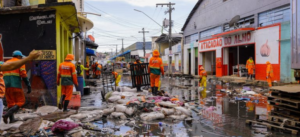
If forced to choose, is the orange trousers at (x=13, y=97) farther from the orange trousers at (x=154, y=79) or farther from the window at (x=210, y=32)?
the window at (x=210, y=32)

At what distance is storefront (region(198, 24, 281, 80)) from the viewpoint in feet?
53.1

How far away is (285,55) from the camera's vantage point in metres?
15.1

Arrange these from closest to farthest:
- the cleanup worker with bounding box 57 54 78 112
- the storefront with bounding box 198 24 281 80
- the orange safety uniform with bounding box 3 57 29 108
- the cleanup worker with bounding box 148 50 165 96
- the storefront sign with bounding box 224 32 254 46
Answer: the orange safety uniform with bounding box 3 57 29 108 < the cleanup worker with bounding box 57 54 78 112 < the cleanup worker with bounding box 148 50 165 96 < the storefront with bounding box 198 24 281 80 < the storefront sign with bounding box 224 32 254 46

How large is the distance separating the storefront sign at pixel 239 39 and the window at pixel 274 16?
123cm

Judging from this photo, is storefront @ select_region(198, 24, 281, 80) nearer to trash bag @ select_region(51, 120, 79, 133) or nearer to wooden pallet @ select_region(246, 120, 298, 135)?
wooden pallet @ select_region(246, 120, 298, 135)

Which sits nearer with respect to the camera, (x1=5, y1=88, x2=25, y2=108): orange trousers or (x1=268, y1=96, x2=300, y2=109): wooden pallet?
(x1=268, y1=96, x2=300, y2=109): wooden pallet

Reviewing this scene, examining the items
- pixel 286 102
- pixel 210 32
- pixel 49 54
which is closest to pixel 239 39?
pixel 210 32

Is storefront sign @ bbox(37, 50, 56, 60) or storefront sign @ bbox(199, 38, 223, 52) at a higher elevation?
storefront sign @ bbox(199, 38, 223, 52)

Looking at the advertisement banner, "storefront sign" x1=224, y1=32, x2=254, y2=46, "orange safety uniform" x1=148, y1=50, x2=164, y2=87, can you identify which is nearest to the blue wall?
the advertisement banner

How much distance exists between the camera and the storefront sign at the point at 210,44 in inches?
901

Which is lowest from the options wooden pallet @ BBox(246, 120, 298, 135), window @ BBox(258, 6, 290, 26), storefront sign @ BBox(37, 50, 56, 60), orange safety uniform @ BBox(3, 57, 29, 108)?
wooden pallet @ BBox(246, 120, 298, 135)

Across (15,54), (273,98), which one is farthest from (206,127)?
(15,54)

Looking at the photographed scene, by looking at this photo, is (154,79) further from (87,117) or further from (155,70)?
(87,117)

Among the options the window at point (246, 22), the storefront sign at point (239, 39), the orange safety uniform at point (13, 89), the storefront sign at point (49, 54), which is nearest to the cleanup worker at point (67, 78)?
the storefront sign at point (49, 54)
